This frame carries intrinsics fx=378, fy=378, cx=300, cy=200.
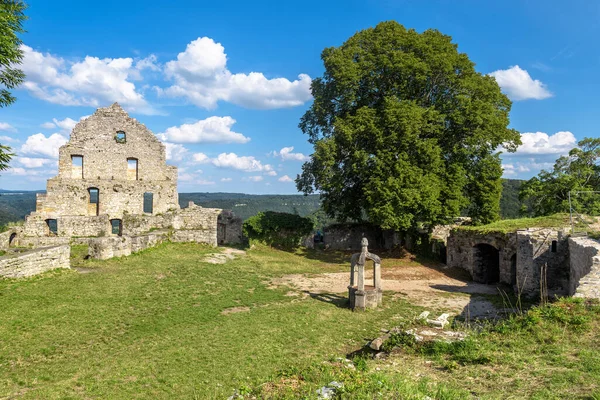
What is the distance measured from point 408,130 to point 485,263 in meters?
7.82

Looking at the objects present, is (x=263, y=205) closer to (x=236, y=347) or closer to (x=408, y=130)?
(x=408, y=130)

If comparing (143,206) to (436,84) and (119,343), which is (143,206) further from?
(436,84)

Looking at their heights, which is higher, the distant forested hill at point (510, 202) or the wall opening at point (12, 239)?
the distant forested hill at point (510, 202)

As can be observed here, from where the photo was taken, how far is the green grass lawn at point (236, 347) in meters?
5.66

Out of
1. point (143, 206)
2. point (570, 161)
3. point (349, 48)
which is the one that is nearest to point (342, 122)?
point (349, 48)

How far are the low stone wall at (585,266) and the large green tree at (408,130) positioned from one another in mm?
7464

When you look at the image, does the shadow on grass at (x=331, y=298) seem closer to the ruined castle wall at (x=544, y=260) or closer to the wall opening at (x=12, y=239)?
the ruined castle wall at (x=544, y=260)

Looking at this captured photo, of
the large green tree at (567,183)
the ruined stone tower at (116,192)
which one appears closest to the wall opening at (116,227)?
the ruined stone tower at (116,192)

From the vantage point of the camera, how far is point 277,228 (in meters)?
25.6

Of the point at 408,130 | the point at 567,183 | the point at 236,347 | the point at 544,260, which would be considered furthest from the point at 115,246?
the point at 567,183

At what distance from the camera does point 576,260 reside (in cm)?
1225

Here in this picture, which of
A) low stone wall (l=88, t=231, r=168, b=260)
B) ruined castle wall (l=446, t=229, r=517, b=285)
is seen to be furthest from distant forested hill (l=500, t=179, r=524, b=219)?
low stone wall (l=88, t=231, r=168, b=260)

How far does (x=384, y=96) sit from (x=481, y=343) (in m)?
18.0

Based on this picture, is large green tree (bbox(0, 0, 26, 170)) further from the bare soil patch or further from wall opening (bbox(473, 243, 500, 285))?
wall opening (bbox(473, 243, 500, 285))
